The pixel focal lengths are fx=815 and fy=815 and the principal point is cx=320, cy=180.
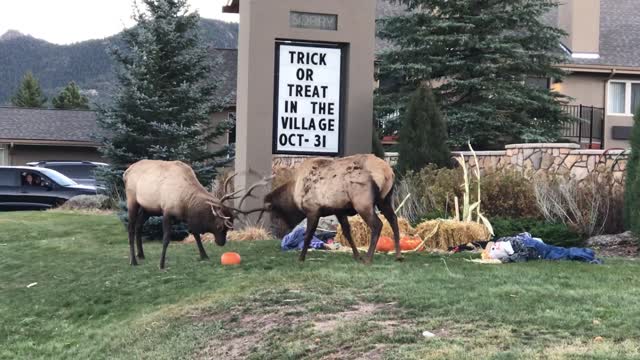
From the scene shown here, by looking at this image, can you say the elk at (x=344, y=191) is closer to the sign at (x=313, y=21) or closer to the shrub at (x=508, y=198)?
the shrub at (x=508, y=198)

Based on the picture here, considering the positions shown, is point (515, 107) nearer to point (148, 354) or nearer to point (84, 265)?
point (84, 265)

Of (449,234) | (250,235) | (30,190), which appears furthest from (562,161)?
(30,190)

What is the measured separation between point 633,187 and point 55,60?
122m

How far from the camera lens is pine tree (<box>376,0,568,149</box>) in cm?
2275

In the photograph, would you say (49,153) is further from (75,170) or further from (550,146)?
(550,146)

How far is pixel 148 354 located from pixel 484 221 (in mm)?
6387

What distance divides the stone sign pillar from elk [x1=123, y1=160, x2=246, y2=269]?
13.1ft

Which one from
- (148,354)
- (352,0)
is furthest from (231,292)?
(352,0)

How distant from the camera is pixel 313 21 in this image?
50.7 ft

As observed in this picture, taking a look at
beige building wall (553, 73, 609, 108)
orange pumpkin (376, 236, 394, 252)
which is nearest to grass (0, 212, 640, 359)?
orange pumpkin (376, 236, 394, 252)

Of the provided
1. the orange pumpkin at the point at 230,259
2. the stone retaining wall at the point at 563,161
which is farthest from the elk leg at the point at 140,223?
the stone retaining wall at the point at 563,161

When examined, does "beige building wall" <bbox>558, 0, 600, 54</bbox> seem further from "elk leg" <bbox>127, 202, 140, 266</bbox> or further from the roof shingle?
"elk leg" <bbox>127, 202, 140, 266</bbox>

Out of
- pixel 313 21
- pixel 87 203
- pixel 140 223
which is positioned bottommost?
pixel 87 203

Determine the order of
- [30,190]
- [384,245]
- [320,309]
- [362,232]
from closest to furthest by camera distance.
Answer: [320,309]
[384,245]
[362,232]
[30,190]
